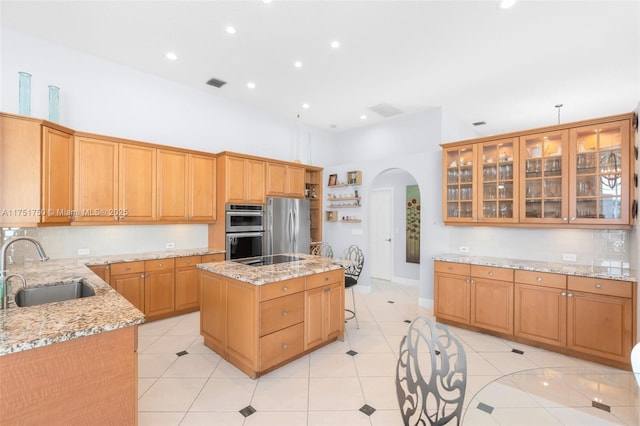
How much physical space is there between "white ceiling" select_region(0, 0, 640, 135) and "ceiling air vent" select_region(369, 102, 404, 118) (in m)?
0.21

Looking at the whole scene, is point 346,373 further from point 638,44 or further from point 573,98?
point 573,98

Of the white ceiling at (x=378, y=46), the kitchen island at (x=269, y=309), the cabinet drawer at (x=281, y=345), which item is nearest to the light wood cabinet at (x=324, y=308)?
the kitchen island at (x=269, y=309)

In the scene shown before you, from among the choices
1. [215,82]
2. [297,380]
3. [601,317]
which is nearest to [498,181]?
[601,317]

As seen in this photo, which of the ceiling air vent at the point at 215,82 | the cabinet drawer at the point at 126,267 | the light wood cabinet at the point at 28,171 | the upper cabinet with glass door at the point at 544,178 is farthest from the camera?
the ceiling air vent at the point at 215,82

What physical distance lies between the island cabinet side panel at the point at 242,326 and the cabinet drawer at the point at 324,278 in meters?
0.63

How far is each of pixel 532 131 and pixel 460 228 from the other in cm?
159

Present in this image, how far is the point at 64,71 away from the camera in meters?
3.48

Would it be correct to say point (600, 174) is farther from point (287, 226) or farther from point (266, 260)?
point (287, 226)

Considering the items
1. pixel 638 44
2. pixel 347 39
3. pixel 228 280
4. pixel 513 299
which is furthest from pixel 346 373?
pixel 638 44

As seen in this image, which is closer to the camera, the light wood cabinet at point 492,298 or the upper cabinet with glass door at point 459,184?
the light wood cabinet at point 492,298

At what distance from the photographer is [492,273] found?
136 inches

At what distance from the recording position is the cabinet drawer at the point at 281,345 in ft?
8.33

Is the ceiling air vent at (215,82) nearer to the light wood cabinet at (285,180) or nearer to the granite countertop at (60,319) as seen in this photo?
the light wood cabinet at (285,180)

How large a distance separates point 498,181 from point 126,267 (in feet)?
16.3
